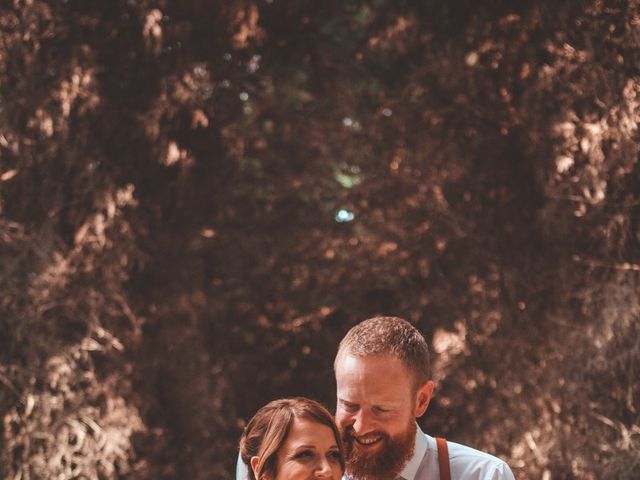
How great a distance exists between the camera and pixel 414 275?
378 centimetres

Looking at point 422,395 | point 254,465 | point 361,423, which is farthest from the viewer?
point 422,395

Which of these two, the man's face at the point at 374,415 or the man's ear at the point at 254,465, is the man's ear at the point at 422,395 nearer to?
the man's face at the point at 374,415

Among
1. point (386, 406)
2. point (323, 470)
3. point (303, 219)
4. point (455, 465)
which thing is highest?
point (323, 470)

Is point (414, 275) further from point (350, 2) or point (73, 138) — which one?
point (73, 138)

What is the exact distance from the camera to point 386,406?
1.85m

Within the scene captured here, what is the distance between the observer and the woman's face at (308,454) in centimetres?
163

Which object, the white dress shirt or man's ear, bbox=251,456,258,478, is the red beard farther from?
man's ear, bbox=251,456,258,478

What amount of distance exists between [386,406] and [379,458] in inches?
4.9

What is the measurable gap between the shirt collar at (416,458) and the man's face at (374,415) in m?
0.07

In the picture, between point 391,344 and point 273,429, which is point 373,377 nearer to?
point 391,344

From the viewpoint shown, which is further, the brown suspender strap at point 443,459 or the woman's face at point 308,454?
the brown suspender strap at point 443,459

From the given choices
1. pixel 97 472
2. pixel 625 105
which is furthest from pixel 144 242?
pixel 625 105

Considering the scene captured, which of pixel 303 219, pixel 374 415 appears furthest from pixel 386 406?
pixel 303 219

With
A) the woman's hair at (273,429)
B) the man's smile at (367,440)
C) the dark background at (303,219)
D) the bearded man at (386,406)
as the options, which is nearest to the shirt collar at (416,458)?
the bearded man at (386,406)
